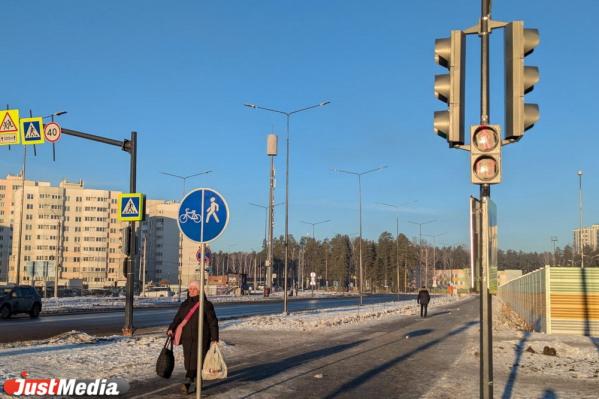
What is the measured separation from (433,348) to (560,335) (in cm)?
797

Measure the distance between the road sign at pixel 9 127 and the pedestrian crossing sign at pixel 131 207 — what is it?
422 centimetres

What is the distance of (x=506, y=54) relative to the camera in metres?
7.74

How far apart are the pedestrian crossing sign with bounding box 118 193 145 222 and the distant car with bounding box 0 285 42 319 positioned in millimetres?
15714

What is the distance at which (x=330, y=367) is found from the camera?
13305 mm

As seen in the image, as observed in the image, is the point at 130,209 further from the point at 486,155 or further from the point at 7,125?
the point at 486,155

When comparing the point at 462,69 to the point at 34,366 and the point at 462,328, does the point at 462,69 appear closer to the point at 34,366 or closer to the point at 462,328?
the point at 34,366

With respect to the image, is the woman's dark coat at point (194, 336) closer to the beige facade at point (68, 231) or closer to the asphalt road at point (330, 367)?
the asphalt road at point (330, 367)

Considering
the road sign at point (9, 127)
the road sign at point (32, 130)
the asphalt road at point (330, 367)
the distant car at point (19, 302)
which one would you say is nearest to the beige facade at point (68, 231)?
the distant car at point (19, 302)

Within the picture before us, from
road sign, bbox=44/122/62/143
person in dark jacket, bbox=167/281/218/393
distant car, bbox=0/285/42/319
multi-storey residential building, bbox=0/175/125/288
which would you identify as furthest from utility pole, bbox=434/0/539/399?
multi-storey residential building, bbox=0/175/125/288

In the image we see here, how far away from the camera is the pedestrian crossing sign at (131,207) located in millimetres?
18984

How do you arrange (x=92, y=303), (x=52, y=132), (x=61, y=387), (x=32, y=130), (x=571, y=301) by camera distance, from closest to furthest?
(x=61, y=387) < (x=52, y=132) < (x=32, y=130) < (x=571, y=301) < (x=92, y=303)

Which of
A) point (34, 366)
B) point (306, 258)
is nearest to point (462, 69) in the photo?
point (34, 366)

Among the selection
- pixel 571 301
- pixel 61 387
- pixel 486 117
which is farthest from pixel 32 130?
pixel 571 301

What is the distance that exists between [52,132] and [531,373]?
51.0 feet
